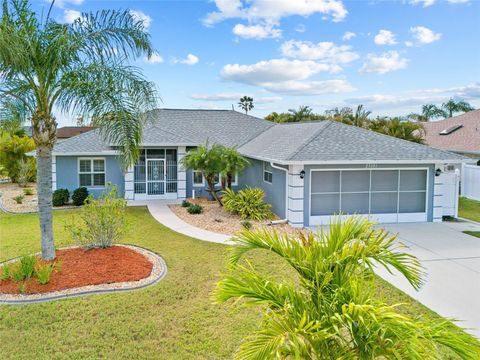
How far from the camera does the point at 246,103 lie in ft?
203

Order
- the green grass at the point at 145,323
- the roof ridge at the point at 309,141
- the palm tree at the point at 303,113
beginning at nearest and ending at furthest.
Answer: the green grass at the point at 145,323 < the roof ridge at the point at 309,141 < the palm tree at the point at 303,113

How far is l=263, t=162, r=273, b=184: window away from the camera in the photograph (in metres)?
17.5

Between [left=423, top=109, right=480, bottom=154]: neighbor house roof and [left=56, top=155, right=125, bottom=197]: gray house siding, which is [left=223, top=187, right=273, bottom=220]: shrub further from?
[left=423, top=109, right=480, bottom=154]: neighbor house roof

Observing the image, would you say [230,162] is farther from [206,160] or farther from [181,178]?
[181,178]

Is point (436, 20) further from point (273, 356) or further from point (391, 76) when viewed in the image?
point (273, 356)

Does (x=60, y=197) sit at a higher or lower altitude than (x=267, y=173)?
lower

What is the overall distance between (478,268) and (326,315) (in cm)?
823

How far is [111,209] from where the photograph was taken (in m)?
10.4

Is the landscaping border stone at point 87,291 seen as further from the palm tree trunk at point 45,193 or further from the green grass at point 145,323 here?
the palm tree trunk at point 45,193

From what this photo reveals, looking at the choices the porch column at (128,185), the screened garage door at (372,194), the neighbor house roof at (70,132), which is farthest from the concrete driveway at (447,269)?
the neighbor house roof at (70,132)

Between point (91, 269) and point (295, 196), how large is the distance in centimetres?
793

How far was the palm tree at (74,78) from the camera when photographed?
874 centimetres

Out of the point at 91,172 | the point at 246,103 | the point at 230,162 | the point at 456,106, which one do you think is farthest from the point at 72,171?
the point at 456,106

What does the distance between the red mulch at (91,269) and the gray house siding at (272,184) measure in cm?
712
